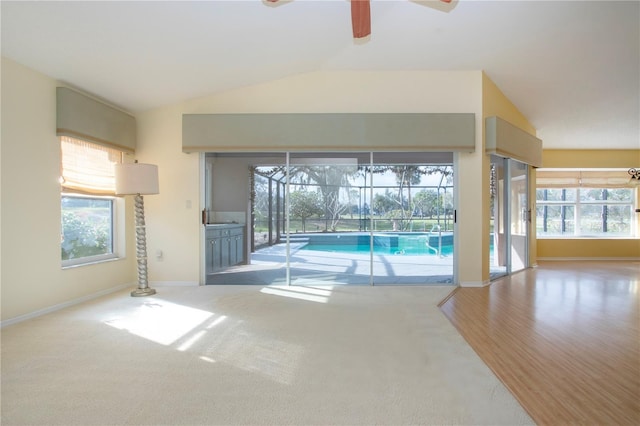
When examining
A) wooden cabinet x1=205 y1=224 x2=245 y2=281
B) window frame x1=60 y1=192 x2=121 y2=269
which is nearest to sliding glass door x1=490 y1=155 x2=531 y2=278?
wooden cabinet x1=205 y1=224 x2=245 y2=281

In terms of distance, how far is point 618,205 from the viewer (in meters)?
8.33

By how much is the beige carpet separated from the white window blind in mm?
1521

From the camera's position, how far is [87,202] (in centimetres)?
455

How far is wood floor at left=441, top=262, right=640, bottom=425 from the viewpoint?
204cm

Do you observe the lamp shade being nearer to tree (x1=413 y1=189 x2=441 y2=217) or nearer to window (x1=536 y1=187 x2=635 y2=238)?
tree (x1=413 y1=189 x2=441 y2=217)

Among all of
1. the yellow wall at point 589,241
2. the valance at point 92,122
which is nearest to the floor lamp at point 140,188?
the valance at point 92,122

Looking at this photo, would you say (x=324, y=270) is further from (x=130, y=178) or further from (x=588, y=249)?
(x=588, y=249)

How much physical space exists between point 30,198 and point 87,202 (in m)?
0.92

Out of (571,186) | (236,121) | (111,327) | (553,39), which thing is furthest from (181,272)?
(571,186)

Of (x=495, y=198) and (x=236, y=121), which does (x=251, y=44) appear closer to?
(x=236, y=121)

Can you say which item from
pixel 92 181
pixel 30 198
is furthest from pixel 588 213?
pixel 30 198

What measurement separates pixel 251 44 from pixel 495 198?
442cm

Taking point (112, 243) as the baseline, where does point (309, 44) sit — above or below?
above

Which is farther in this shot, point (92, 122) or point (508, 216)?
point (508, 216)
